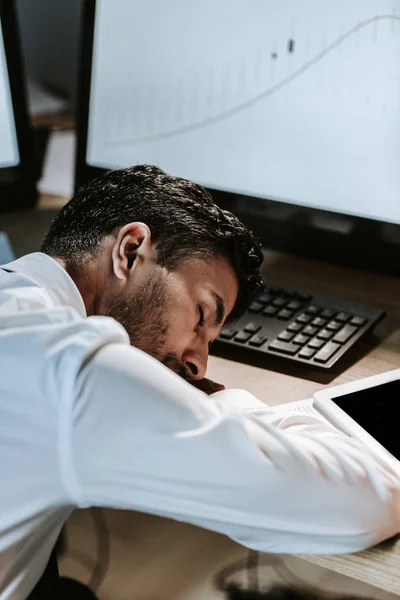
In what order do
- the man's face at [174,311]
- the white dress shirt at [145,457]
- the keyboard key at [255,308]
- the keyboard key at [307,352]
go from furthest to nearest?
the keyboard key at [255,308] → the keyboard key at [307,352] → the man's face at [174,311] → the white dress shirt at [145,457]

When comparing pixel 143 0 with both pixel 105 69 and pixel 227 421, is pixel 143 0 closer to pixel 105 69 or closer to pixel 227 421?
pixel 105 69

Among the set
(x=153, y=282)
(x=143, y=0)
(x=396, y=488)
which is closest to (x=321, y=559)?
(x=396, y=488)

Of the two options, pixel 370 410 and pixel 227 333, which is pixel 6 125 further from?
pixel 370 410

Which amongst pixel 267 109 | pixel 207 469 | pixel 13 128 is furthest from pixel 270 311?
pixel 13 128

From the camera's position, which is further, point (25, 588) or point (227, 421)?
point (25, 588)

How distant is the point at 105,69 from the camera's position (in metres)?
1.40

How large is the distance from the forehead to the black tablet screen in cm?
18

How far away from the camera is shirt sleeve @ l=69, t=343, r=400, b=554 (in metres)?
0.63

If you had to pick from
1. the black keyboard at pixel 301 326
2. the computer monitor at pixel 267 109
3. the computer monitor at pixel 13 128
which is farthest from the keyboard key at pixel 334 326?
the computer monitor at pixel 13 128

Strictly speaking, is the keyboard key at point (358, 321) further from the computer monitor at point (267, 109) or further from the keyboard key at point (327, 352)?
the computer monitor at point (267, 109)

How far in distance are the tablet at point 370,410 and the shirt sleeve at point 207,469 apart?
0.08 m

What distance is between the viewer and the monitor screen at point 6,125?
1465mm

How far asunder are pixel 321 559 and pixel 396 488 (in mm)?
92

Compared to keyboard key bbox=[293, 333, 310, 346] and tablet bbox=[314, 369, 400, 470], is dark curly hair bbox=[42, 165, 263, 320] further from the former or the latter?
tablet bbox=[314, 369, 400, 470]
